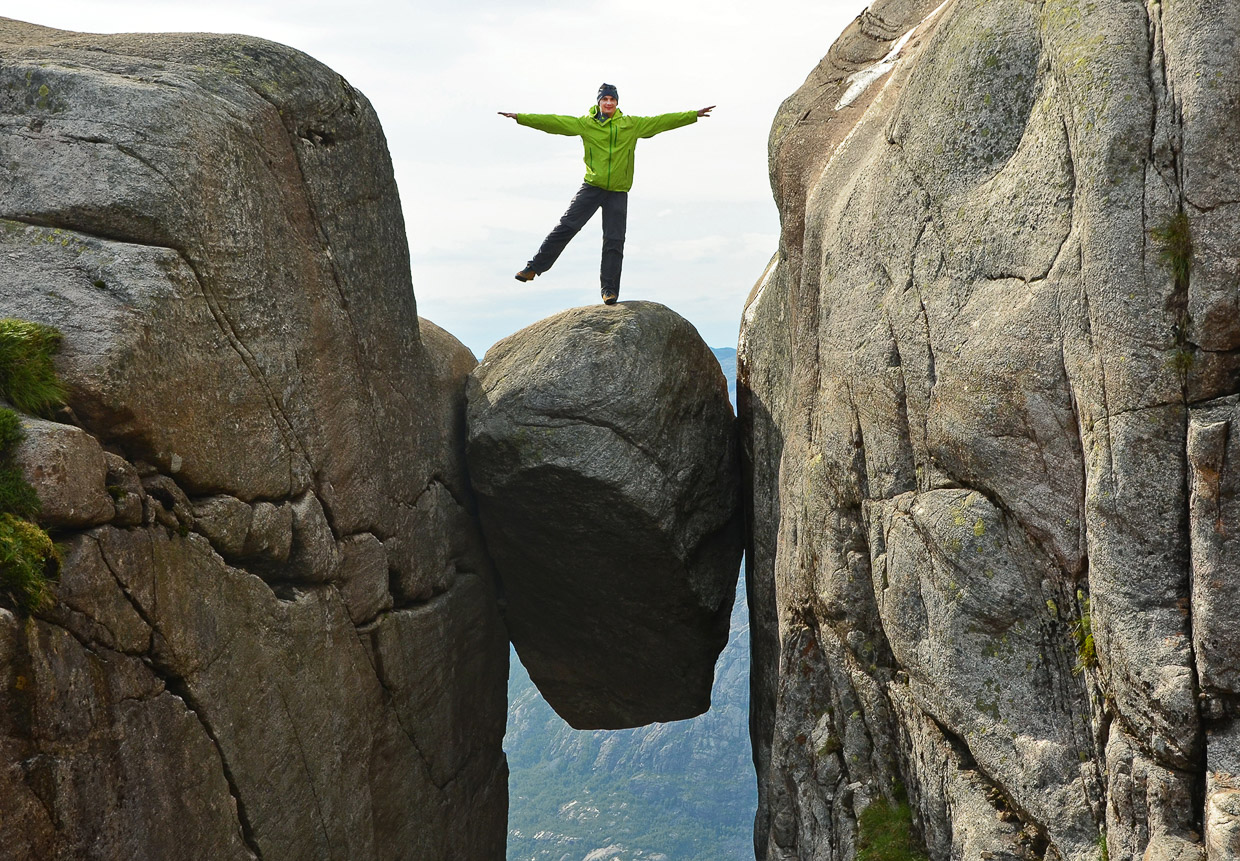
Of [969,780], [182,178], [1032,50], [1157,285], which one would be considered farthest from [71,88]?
[969,780]

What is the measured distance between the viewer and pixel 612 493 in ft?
65.6

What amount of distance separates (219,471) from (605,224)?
10873mm

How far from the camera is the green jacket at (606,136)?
21.6 meters

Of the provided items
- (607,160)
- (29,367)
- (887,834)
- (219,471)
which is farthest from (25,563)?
(607,160)

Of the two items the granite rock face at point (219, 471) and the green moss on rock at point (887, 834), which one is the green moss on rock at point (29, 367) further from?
the green moss on rock at point (887, 834)

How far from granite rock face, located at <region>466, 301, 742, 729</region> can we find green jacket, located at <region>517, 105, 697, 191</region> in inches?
107

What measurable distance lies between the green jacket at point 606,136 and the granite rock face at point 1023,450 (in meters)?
5.26

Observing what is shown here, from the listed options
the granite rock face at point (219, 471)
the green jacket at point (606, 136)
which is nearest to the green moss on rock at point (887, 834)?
the granite rock face at point (219, 471)

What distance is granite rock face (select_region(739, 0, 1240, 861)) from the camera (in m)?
10.6

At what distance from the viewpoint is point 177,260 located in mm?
13805

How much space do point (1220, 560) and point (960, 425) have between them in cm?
354

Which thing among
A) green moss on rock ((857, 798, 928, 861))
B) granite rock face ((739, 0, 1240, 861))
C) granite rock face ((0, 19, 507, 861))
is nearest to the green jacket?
granite rock face ((0, 19, 507, 861))

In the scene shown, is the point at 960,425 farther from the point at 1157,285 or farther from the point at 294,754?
the point at 294,754

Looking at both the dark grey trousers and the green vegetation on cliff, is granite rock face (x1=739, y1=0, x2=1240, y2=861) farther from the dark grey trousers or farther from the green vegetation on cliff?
the green vegetation on cliff
